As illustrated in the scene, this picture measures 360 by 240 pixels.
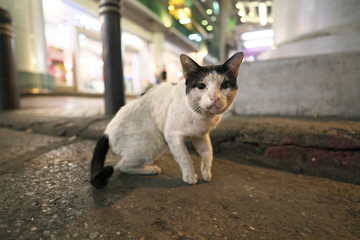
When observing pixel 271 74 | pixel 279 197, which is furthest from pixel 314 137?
pixel 271 74

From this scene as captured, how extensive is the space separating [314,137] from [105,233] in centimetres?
167

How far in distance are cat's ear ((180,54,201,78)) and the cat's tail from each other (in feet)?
2.53

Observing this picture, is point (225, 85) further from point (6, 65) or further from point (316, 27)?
point (6, 65)

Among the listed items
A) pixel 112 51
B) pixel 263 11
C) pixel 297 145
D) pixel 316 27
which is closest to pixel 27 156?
pixel 112 51

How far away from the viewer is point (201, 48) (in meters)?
18.6

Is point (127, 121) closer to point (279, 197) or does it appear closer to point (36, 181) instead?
point (36, 181)

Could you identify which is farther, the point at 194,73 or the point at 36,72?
the point at 36,72

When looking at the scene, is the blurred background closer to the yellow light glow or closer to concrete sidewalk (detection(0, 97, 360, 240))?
the yellow light glow

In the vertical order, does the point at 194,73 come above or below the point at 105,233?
above

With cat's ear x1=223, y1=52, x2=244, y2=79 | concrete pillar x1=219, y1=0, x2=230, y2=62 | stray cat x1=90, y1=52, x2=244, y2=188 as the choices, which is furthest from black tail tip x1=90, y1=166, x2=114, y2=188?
concrete pillar x1=219, y1=0, x2=230, y2=62

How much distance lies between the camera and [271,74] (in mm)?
2475

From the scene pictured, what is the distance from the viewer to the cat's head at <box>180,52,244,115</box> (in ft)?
3.91

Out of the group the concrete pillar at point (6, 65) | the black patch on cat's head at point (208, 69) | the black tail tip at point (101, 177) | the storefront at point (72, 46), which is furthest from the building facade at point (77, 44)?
the black tail tip at point (101, 177)

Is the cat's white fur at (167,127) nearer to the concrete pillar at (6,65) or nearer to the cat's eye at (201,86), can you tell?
the cat's eye at (201,86)
